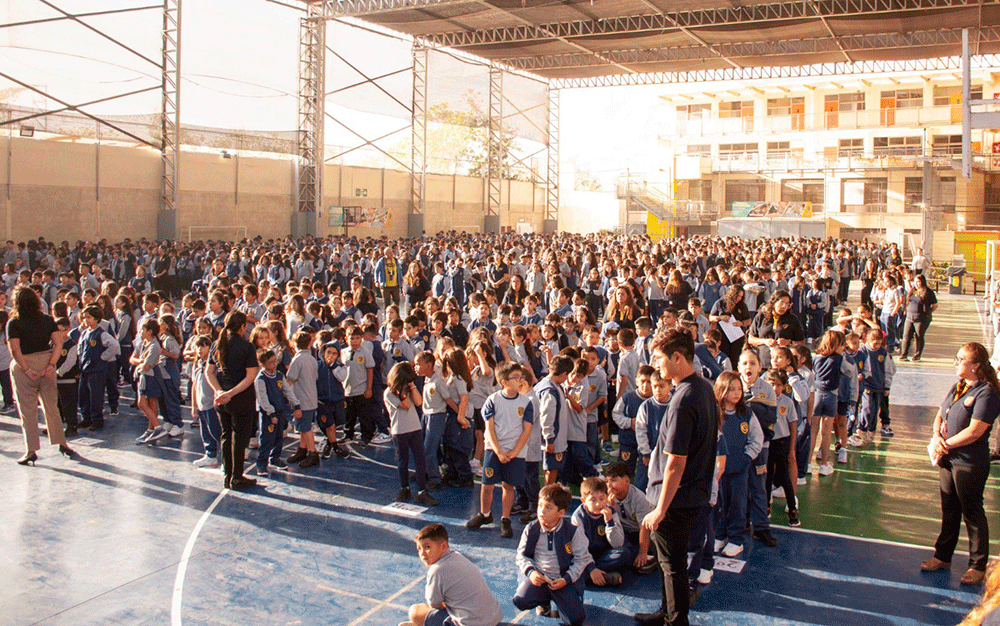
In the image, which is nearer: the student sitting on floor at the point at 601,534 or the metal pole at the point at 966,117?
the student sitting on floor at the point at 601,534

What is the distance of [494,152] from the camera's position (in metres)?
45.8

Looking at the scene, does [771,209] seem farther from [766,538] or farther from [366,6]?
[766,538]

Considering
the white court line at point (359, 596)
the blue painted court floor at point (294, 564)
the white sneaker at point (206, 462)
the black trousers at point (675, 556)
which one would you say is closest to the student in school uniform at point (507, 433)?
the blue painted court floor at point (294, 564)

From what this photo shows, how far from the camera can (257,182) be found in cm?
3156

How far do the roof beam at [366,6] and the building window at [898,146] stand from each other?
1126 inches

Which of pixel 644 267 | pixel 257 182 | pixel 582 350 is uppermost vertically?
pixel 257 182

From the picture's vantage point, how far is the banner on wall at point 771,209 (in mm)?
43875

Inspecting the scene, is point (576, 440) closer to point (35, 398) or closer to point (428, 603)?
point (428, 603)

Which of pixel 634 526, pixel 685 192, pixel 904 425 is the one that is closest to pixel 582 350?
pixel 634 526

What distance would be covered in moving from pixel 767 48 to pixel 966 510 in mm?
30609

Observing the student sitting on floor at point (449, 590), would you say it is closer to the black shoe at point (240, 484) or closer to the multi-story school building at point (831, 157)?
the black shoe at point (240, 484)

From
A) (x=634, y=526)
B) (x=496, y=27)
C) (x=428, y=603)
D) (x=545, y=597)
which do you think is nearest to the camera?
(x=428, y=603)

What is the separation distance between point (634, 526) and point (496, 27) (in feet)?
89.4

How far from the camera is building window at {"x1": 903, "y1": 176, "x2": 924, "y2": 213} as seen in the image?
44.8 meters
